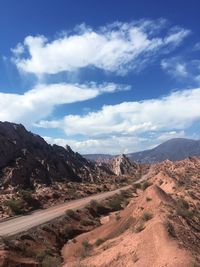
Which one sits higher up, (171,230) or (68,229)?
(171,230)

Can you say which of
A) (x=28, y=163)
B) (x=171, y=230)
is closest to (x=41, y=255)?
(x=171, y=230)

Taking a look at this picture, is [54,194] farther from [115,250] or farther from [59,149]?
[59,149]

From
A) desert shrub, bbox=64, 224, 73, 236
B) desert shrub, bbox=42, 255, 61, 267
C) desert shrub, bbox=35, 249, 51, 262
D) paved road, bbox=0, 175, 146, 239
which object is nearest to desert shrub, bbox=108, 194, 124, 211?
paved road, bbox=0, 175, 146, 239

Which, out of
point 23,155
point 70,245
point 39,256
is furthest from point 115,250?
point 23,155

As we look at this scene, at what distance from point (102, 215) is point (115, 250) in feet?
101

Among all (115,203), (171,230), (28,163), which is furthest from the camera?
(28,163)

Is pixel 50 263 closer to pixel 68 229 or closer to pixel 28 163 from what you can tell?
pixel 68 229

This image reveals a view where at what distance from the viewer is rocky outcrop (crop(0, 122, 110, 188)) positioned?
90706 millimetres

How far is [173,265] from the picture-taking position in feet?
62.7

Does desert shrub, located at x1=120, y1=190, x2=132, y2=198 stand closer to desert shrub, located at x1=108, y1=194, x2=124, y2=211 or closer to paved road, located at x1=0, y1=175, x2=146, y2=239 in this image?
desert shrub, located at x1=108, y1=194, x2=124, y2=211

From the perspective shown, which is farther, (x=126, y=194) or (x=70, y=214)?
(x=126, y=194)

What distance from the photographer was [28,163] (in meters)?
98.8

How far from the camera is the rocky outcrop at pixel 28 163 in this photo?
90.7 metres

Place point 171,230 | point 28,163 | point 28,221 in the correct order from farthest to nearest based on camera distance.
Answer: point 28,163, point 28,221, point 171,230
